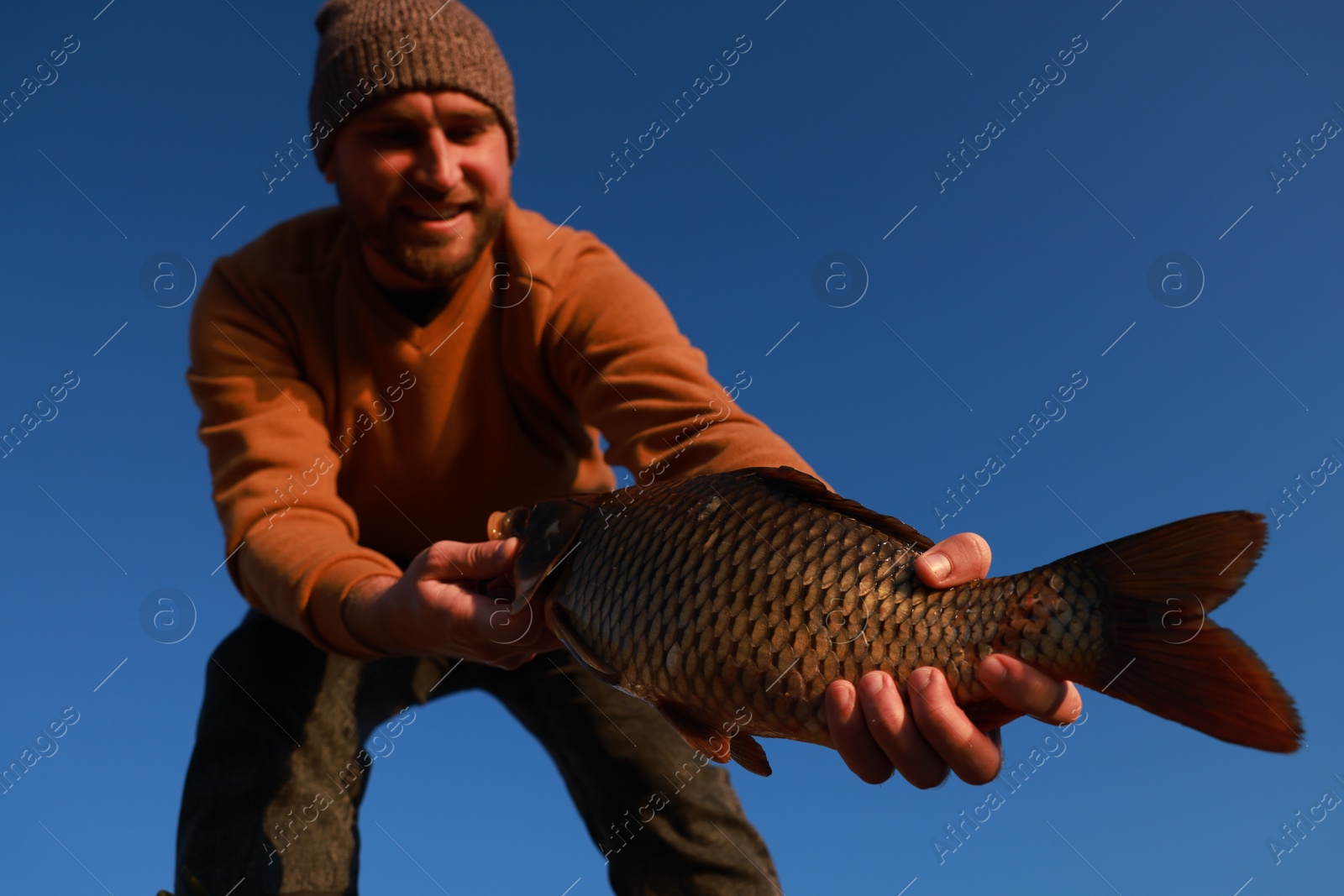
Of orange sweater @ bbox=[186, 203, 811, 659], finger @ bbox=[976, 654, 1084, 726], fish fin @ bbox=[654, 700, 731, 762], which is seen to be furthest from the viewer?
orange sweater @ bbox=[186, 203, 811, 659]

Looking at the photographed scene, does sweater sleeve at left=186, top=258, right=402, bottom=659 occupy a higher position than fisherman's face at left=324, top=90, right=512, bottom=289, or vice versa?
fisherman's face at left=324, top=90, right=512, bottom=289

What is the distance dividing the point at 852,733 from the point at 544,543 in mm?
858

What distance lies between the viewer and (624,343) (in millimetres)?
3340

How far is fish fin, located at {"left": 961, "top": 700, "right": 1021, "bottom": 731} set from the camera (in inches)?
71.6

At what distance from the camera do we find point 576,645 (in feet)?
7.30

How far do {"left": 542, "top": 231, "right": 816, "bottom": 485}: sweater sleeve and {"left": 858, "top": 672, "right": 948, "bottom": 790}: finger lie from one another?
896mm

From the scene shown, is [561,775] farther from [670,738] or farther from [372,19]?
[372,19]

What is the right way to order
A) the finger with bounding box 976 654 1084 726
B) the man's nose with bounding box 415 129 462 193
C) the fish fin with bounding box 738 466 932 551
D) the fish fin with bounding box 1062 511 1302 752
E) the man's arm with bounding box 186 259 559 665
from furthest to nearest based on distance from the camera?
Answer: the man's nose with bounding box 415 129 462 193 < the man's arm with bounding box 186 259 559 665 < the fish fin with bounding box 738 466 932 551 < the finger with bounding box 976 654 1084 726 < the fish fin with bounding box 1062 511 1302 752

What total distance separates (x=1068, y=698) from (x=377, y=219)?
287 cm

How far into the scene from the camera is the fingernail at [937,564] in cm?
176

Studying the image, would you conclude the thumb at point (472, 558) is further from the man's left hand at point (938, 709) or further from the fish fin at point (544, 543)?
the man's left hand at point (938, 709)

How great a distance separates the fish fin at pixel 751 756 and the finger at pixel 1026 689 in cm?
54

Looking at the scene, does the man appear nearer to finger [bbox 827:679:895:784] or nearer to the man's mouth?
the man's mouth

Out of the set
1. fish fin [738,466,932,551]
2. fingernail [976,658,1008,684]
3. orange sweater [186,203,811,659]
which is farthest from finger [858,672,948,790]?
orange sweater [186,203,811,659]
